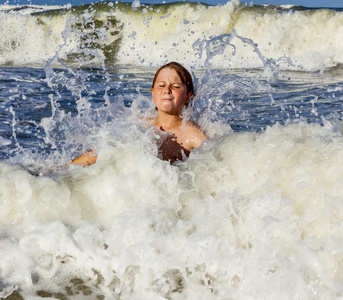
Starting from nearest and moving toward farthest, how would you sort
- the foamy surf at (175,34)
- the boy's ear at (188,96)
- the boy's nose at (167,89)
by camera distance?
the boy's nose at (167,89)
the boy's ear at (188,96)
the foamy surf at (175,34)

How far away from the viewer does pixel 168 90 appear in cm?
450

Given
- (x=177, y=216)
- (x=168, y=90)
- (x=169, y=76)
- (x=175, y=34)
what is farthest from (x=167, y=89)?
(x=175, y=34)

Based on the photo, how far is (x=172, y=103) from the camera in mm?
4516

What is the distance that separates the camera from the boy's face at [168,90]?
177 inches

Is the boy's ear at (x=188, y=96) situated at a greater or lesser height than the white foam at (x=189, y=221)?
greater

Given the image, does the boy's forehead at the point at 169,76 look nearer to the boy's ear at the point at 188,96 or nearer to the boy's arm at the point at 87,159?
the boy's ear at the point at 188,96

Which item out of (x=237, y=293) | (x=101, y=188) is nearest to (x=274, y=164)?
(x=237, y=293)

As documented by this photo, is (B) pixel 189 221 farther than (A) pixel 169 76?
No

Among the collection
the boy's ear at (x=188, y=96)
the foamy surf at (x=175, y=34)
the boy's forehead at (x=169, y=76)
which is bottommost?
the foamy surf at (x=175, y=34)

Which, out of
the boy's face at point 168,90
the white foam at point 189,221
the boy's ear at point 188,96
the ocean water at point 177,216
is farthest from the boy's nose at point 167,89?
the white foam at point 189,221

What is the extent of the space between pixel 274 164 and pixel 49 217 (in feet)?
5.54

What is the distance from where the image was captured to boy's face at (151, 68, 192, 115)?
4.50 meters

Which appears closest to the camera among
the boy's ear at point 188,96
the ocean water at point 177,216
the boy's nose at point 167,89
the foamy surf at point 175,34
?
the ocean water at point 177,216

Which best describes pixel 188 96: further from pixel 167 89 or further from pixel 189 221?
pixel 189 221
